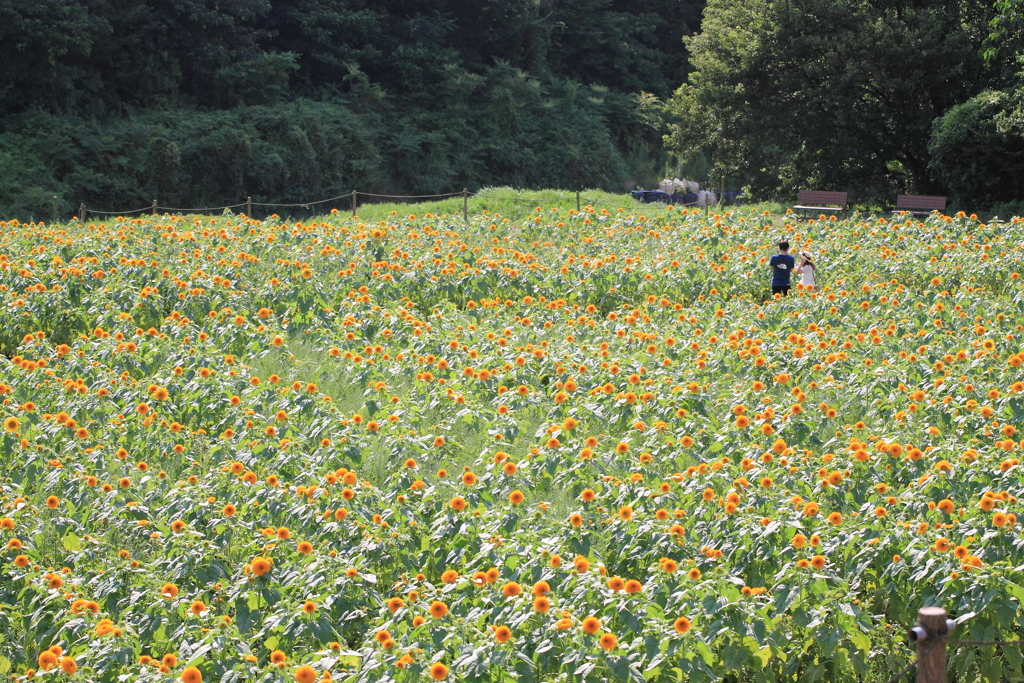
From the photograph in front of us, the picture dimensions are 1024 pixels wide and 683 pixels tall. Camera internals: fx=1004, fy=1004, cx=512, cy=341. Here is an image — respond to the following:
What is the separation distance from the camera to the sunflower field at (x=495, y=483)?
14.2ft

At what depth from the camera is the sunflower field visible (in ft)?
14.2

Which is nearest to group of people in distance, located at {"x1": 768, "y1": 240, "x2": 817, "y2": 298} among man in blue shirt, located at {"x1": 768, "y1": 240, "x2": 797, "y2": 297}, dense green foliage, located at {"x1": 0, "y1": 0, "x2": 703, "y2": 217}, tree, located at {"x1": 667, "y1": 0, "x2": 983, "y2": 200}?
man in blue shirt, located at {"x1": 768, "y1": 240, "x2": 797, "y2": 297}

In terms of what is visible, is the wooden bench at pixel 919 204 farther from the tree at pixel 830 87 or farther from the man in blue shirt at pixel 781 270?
the man in blue shirt at pixel 781 270

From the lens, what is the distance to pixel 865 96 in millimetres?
25859

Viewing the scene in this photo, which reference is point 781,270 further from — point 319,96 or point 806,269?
point 319,96

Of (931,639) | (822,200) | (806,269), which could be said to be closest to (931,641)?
(931,639)

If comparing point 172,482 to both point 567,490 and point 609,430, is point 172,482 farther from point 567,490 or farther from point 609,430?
point 609,430

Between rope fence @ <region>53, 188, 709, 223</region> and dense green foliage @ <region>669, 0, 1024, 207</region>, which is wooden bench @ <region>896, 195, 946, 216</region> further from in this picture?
rope fence @ <region>53, 188, 709, 223</region>

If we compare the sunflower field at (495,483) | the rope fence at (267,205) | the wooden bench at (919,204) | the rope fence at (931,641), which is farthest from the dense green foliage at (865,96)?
the rope fence at (931,641)

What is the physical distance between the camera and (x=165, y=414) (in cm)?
705

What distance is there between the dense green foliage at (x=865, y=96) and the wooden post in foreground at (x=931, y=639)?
19269mm

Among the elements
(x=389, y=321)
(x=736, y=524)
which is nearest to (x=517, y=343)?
(x=389, y=321)

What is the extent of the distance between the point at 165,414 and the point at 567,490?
2985mm

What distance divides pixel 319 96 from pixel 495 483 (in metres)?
34.2
